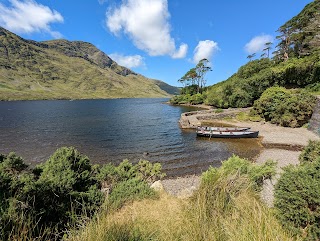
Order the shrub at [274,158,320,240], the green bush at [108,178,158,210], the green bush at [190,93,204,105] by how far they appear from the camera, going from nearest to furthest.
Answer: the shrub at [274,158,320,240], the green bush at [108,178,158,210], the green bush at [190,93,204,105]

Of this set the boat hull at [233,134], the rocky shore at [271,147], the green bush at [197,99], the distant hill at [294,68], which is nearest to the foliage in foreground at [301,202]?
the rocky shore at [271,147]

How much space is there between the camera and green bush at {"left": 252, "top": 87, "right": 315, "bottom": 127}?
33.1 m

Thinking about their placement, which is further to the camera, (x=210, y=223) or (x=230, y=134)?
(x=230, y=134)

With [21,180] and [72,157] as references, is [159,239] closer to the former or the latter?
[21,180]

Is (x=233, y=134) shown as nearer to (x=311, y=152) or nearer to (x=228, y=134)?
(x=228, y=134)

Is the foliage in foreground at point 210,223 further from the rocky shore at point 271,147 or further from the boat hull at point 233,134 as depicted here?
the boat hull at point 233,134

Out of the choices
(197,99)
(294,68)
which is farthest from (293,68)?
Result: (197,99)

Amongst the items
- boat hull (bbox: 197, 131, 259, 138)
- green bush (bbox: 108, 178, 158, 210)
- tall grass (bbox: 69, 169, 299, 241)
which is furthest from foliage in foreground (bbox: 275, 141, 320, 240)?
boat hull (bbox: 197, 131, 259, 138)

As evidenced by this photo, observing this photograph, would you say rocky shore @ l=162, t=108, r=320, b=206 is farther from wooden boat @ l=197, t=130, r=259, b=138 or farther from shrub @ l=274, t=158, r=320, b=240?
shrub @ l=274, t=158, r=320, b=240

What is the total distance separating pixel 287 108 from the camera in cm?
3428

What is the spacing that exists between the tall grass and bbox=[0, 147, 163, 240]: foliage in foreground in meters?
1.09

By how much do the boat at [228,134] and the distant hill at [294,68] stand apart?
1019 inches

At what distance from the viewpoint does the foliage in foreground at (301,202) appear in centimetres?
416

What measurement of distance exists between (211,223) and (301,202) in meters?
2.07
